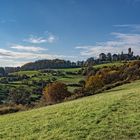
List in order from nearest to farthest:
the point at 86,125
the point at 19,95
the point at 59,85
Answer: the point at 86,125 → the point at 59,85 → the point at 19,95

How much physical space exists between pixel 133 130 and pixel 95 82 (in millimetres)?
117395

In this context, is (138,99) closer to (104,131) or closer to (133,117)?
(133,117)

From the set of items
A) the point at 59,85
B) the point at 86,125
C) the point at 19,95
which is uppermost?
the point at 86,125

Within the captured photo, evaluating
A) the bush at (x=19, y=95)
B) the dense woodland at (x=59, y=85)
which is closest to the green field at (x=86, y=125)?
the dense woodland at (x=59, y=85)

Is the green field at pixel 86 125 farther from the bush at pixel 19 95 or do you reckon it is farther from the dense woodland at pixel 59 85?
the bush at pixel 19 95

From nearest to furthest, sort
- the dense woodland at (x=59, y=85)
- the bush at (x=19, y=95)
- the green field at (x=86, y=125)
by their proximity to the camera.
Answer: the green field at (x=86, y=125) < the dense woodland at (x=59, y=85) < the bush at (x=19, y=95)

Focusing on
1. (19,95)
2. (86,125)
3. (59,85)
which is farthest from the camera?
(19,95)

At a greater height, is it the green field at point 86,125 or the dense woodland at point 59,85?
the green field at point 86,125

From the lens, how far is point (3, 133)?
22.0 meters

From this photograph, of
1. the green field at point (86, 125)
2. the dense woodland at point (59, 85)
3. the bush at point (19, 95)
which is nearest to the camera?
the green field at point (86, 125)

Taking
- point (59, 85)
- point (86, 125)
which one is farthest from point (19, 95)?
point (86, 125)

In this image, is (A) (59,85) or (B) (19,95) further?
(B) (19,95)

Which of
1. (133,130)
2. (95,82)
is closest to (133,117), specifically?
(133,130)

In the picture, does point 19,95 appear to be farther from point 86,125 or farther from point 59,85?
point 86,125
